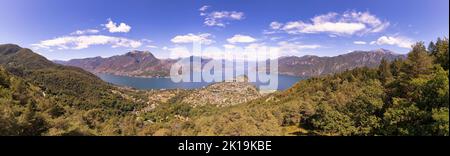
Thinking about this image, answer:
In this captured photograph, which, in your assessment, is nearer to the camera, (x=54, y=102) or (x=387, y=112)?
(x=387, y=112)

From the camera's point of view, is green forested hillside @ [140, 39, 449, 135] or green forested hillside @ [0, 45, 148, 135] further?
green forested hillside @ [0, 45, 148, 135]

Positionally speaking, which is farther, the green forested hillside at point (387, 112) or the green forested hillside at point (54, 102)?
the green forested hillside at point (54, 102)

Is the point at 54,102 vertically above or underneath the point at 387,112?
underneath
